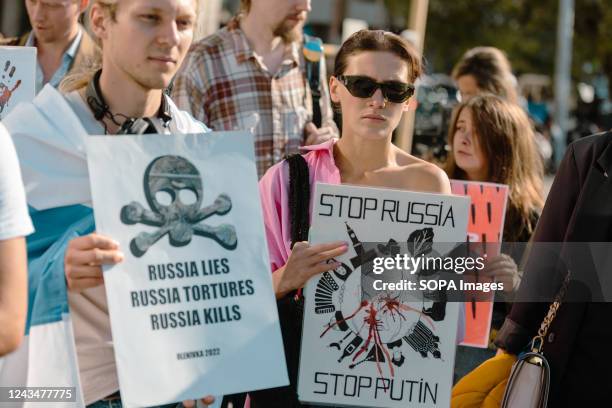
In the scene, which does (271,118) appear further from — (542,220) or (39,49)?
(542,220)

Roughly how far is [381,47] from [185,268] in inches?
47.1

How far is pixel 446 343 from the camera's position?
3107mm

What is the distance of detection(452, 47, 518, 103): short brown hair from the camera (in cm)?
648

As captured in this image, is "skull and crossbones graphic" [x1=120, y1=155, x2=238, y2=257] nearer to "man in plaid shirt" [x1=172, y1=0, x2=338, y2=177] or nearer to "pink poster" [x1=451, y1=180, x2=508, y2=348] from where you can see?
"pink poster" [x1=451, y1=180, x2=508, y2=348]

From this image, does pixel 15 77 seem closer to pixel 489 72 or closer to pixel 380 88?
pixel 380 88

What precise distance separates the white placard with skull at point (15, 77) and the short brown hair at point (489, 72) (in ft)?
10.4

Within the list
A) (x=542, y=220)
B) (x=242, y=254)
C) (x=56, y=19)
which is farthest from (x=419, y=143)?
(x=242, y=254)

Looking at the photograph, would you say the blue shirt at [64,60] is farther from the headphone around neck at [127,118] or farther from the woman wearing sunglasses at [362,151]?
→ the headphone around neck at [127,118]

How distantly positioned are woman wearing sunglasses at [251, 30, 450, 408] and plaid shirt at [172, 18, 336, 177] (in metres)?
1.70

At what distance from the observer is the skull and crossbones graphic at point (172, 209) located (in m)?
2.60

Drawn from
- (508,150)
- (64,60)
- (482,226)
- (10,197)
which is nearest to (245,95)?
(64,60)

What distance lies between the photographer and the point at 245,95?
5.25m

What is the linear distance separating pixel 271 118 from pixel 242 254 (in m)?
2.61

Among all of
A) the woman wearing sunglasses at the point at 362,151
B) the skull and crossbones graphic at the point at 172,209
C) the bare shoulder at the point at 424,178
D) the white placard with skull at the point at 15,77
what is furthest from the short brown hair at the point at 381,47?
the white placard with skull at the point at 15,77
